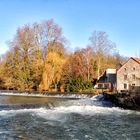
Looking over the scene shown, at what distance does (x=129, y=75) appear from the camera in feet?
189

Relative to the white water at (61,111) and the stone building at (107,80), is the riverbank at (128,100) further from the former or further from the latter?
the stone building at (107,80)

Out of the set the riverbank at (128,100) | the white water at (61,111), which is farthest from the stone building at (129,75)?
the white water at (61,111)

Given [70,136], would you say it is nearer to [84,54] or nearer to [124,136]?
[124,136]

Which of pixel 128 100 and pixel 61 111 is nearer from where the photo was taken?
pixel 61 111

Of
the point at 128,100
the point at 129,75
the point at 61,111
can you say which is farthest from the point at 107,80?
the point at 61,111

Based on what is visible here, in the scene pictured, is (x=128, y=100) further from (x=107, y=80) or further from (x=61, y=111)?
(x=107, y=80)

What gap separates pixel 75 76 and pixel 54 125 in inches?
1727

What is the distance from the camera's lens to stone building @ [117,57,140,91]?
56781mm

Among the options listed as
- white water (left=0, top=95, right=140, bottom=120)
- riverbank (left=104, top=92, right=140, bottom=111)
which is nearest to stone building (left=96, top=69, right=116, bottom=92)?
riverbank (left=104, top=92, right=140, bottom=111)

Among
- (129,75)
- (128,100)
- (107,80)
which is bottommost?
(128,100)

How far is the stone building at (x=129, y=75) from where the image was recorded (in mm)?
56781

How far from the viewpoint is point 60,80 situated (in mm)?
64812

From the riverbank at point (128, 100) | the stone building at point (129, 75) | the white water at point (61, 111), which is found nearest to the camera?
the white water at point (61, 111)

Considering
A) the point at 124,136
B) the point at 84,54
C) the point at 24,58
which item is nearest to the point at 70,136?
the point at 124,136
